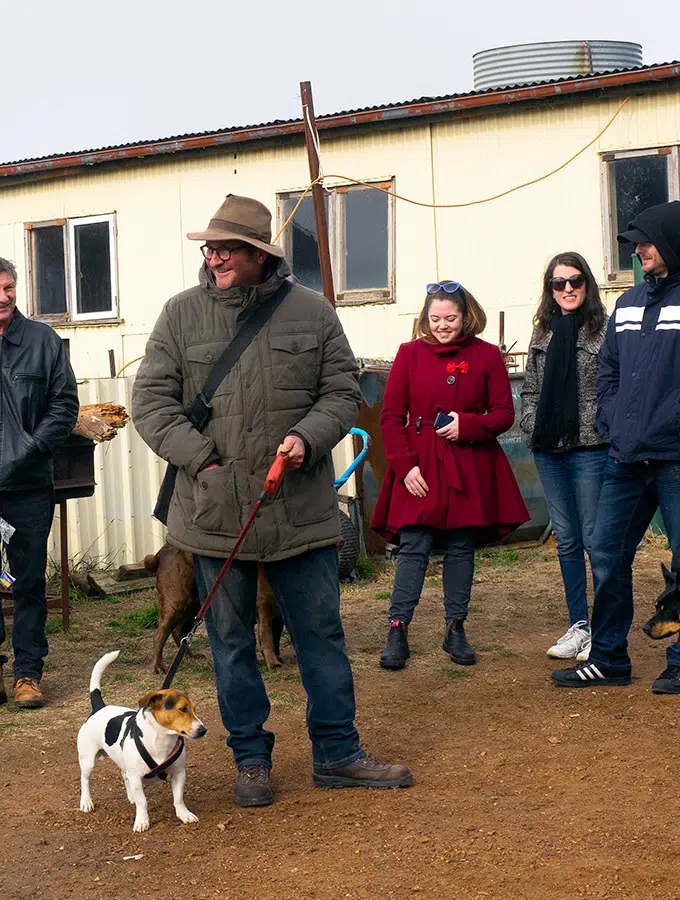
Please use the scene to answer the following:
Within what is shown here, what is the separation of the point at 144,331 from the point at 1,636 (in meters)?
9.65

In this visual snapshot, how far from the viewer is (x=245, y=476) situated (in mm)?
4398

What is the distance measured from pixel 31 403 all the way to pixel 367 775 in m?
2.72

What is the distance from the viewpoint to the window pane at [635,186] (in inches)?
500

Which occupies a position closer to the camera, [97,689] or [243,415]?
[243,415]

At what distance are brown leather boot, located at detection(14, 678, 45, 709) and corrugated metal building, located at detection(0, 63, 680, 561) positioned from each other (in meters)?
4.26

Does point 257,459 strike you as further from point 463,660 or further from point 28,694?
point 463,660

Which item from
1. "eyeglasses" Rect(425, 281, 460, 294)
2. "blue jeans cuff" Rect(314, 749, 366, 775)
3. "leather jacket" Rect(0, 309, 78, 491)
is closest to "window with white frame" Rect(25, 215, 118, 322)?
"leather jacket" Rect(0, 309, 78, 491)

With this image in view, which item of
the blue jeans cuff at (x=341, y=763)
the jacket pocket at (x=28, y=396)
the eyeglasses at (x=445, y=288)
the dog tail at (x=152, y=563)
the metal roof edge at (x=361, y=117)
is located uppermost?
the metal roof edge at (x=361, y=117)

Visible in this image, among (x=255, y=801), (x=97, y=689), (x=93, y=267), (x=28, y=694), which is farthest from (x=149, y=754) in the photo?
(x=93, y=267)

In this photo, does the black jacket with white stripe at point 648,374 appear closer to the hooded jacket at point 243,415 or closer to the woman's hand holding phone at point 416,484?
the woman's hand holding phone at point 416,484

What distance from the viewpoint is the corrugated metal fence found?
408 inches

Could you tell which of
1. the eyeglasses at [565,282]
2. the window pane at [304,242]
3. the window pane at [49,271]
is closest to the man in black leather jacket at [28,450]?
the eyeglasses at [565,282]

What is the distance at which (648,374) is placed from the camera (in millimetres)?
5422

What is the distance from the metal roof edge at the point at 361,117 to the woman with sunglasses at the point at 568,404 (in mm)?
6833
